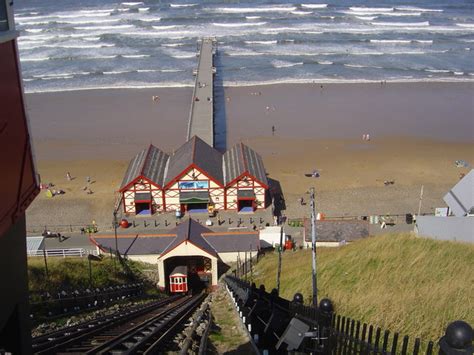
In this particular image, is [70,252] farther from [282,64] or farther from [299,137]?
[282,64]

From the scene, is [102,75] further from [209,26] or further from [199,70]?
[209,26]

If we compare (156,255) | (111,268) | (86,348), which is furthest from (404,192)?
(86,348)

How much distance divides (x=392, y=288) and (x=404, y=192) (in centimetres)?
2100

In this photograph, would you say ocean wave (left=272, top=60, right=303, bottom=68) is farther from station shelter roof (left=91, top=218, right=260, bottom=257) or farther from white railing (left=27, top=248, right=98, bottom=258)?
white railing (left=27, top=248, right=98, bottom=258)

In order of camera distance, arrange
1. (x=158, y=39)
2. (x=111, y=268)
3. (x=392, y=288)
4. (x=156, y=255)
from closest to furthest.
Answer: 1. (x=392, y=288)
2. (x=111, y=268)
3. (x=156, y=255)
4. (x=158, y=39)

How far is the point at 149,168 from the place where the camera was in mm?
28516

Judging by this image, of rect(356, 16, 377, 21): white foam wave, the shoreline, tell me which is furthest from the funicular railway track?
rect(356, 16, 377, 21): white foam wave

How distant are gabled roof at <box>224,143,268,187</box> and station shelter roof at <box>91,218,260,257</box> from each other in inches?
180

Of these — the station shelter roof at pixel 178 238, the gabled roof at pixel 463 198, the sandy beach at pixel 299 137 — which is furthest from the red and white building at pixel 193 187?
the gabled roof at pixel 463 198

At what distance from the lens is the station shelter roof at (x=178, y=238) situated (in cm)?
2297

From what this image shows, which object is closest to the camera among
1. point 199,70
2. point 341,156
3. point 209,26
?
point 341,156

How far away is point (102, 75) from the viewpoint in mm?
55344

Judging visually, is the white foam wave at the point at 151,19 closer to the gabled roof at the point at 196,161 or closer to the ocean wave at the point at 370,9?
the ocean wave at the point at 370,9

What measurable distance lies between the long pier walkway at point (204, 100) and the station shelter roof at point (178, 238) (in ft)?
35.9
